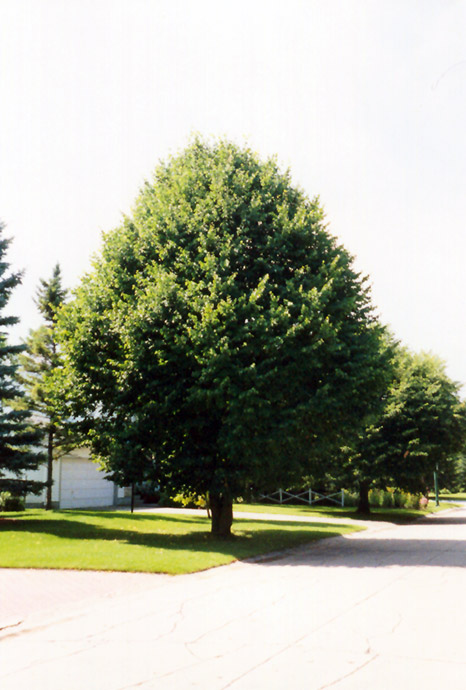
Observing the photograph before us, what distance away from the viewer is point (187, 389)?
1546cm

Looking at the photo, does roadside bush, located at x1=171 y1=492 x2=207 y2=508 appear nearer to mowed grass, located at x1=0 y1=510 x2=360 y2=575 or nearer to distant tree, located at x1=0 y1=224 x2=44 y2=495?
mowed grass, located at x1=0 y1=510 x2=360 y2=575

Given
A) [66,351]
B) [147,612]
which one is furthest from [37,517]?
[147,612]

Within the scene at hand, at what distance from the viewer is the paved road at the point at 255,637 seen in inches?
206

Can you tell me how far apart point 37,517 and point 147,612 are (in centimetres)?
1676

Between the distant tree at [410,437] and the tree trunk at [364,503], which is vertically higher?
the distant tree at [410,437]

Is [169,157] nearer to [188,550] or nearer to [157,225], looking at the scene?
[157,225]

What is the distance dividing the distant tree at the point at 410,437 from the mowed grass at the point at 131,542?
18.6 feet

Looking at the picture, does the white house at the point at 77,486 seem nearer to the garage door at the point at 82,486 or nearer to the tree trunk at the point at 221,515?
the garage door at the point at 82,486

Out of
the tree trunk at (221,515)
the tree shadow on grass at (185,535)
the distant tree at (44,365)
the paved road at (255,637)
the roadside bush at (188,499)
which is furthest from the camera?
the distant tree at (44,365)

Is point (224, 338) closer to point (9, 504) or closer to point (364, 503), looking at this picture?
point (9, 504)

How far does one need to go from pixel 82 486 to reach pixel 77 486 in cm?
45

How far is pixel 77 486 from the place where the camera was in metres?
34.1

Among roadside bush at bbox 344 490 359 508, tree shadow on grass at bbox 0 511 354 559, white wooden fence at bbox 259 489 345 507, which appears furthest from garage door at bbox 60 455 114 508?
roadside bush at bbox 344 490 359 508

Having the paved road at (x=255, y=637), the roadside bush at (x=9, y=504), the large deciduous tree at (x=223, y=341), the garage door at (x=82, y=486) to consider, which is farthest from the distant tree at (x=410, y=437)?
the paved road at (x=255, y=637)
